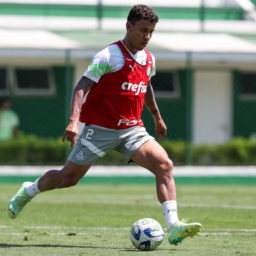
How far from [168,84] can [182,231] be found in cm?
1665

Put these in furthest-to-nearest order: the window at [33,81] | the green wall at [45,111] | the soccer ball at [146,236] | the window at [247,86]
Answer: the window at [247,86], the window at [33,81], the green wall at [45,111], the soccer ball at [146,236]

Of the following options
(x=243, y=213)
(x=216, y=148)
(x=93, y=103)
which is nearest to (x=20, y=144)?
(x=216, y=148)

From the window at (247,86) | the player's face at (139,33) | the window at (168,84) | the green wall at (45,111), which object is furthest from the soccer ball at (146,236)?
the window at (247,86)

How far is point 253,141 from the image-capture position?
67.4 feet

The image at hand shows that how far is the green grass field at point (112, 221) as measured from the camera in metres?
7.21

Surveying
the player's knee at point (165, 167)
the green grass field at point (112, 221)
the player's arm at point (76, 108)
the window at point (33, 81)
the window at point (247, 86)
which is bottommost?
the window at point (247, 86)

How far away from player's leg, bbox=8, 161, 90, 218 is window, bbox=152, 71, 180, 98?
50.3 ft

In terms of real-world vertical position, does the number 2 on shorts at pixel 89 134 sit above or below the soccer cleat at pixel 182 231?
above

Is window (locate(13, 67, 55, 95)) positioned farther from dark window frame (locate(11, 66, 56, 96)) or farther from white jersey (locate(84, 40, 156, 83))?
white jersey (locate(84, 40, 156, 83))

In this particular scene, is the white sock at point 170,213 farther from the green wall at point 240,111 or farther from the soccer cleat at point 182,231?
the green wall at point 240,111

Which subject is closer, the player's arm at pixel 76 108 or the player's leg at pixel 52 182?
the player's arm at pixel 76 108

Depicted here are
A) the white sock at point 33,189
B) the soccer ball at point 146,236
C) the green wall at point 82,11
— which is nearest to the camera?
the soccer ball at point 146,236

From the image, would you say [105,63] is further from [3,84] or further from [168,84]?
[168,84]

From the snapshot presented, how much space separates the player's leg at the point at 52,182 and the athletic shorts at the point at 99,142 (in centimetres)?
11
